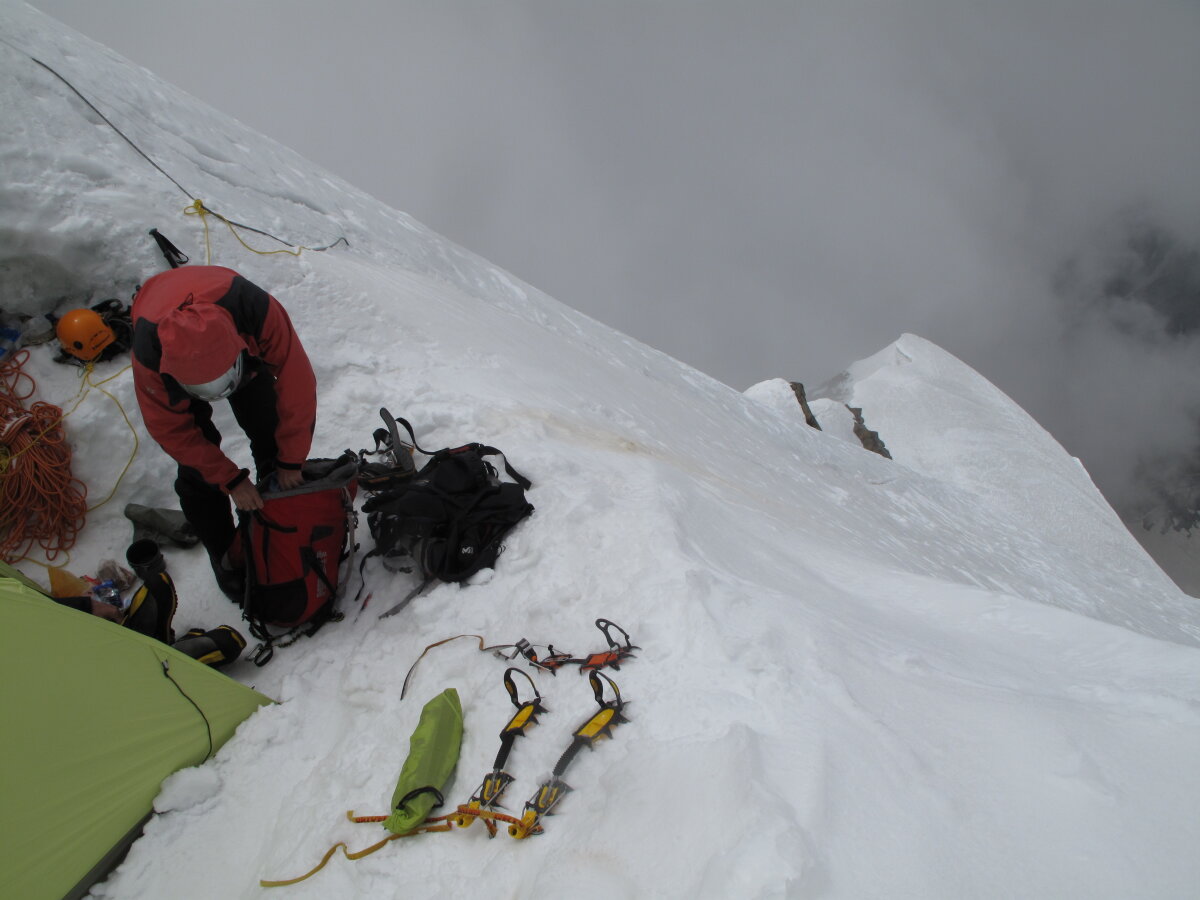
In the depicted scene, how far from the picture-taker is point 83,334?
382cm

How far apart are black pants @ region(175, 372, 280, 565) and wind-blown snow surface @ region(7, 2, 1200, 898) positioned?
0.41m

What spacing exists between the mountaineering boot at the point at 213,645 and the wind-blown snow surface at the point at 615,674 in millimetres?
129

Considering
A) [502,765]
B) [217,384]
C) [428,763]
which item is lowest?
[428,763]

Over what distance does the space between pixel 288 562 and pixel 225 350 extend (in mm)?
1133

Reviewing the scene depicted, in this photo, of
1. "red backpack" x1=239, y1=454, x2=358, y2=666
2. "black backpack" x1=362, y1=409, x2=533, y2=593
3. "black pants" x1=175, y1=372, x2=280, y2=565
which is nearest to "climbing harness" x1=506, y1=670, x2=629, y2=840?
"black backpack" x1=362, y1=409, x2=533, y2=593

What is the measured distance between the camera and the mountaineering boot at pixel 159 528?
357 centimetres

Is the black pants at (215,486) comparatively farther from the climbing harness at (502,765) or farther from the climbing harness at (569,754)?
the climbing harness at (569,754)

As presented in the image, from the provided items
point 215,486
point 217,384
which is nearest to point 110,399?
point 215,486

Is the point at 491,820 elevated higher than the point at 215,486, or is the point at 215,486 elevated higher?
the point at 491,820

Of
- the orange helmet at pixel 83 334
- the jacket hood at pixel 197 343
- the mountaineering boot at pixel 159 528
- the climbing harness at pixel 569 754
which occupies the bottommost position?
the mountaineering boot at pixel 159 528

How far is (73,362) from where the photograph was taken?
3859mm

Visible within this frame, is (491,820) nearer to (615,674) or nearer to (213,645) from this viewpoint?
(615,674)

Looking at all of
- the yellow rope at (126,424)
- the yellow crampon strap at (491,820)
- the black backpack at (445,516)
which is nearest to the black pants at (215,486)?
the black backpack at (445,516)

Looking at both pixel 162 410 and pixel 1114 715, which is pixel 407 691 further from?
pixel 1114 715
